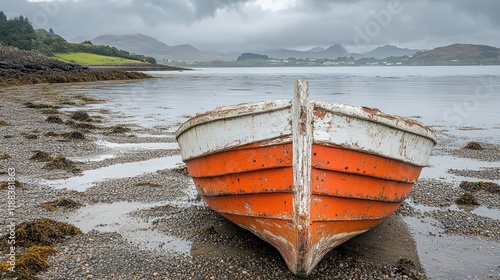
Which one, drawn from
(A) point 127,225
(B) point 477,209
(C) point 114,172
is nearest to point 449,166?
(B) point 477,209

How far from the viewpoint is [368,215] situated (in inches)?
239

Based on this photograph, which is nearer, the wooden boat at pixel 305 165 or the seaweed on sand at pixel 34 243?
the wooden boat at pixel 305 165

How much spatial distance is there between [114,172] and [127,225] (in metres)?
4.12

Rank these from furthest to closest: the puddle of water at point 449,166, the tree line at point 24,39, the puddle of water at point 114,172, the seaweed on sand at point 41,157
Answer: the tree line at point 24,39 < the seaweed on sand at point 41,157 < the puddle of water at point 449,166 < the puddle of water at point 114,172

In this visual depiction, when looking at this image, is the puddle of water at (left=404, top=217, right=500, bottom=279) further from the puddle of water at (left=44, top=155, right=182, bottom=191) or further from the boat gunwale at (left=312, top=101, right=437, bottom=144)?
the puddle of water at (left=44, top=155, right=182, bottom=191)

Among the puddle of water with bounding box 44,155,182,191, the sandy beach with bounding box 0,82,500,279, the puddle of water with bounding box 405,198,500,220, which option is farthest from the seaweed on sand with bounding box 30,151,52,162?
the puddle of water with bounding box 405,198,500,220

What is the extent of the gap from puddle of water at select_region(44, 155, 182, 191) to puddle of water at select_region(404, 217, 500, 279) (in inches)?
287

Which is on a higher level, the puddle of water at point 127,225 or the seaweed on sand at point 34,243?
the seaweed on sand at point 34,243

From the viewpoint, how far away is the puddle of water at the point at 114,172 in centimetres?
979

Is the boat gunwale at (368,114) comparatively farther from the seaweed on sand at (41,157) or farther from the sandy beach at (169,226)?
the seaweed on sand at (41,157)

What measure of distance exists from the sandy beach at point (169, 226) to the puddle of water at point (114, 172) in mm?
27

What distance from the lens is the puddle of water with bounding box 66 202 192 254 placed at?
21.6 feet

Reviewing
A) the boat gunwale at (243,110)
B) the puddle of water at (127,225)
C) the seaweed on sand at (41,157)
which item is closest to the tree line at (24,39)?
the seaweed on sand at (41,157)

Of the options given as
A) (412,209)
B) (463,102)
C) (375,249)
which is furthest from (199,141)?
(463,102)
